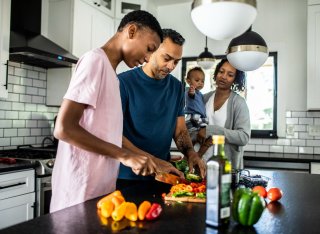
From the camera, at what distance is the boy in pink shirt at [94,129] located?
116cm

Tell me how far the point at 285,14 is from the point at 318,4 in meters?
0.47

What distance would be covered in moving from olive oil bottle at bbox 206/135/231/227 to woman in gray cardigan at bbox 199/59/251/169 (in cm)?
154

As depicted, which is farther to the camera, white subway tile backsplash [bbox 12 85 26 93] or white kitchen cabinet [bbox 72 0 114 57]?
white kitchen cabinet [bbox 72 0 114 57]

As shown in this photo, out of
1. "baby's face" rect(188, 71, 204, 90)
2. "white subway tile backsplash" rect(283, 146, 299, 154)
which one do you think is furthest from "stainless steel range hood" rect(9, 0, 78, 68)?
"white subway tile backsplash" rect(283, 146, 299, 154)

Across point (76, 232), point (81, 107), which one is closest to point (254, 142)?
point (81, 107)

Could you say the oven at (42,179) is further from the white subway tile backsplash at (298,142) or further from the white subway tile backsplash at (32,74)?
the white subway tile backsplash at (298,142)

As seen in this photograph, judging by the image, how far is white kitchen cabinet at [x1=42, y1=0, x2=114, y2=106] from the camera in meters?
3.41

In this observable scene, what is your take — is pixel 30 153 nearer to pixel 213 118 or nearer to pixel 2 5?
pixel 2 5

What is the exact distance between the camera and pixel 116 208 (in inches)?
38.1

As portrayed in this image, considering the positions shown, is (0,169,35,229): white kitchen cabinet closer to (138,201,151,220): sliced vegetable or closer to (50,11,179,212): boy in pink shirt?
(50,11,179,212): boy in pink shirt

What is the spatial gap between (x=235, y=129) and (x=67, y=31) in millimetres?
1939

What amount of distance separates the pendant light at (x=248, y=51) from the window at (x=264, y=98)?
221cm

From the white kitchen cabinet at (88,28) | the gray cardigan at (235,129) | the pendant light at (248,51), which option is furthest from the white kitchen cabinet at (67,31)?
the pendant light at (248,51)

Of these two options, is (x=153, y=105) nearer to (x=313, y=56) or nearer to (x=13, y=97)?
(x=13, y=97)
